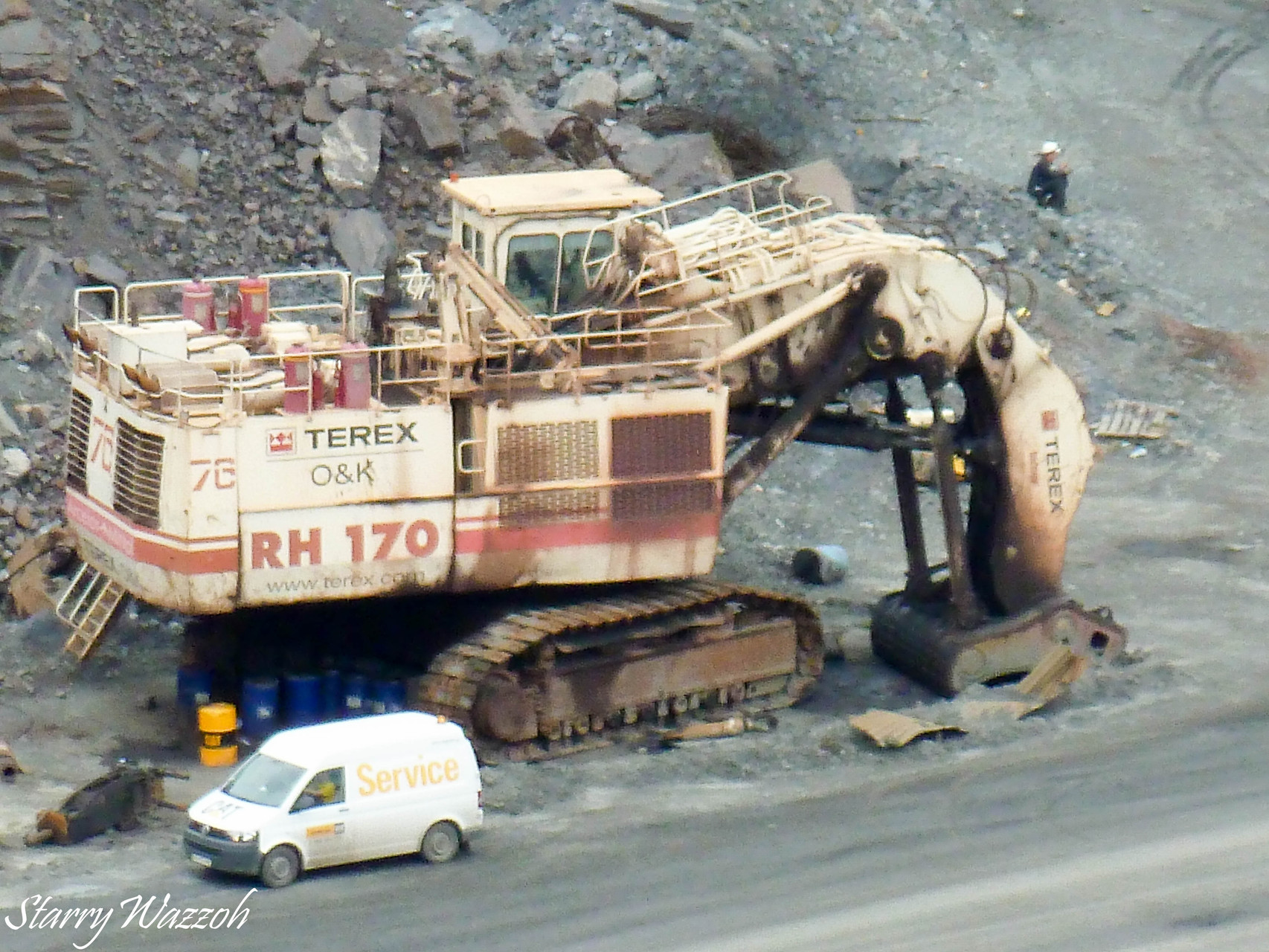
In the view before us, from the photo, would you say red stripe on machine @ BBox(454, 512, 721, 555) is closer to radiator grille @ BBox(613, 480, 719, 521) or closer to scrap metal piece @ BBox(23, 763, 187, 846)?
radiator grille @ BBox(613, 480, 719, 521)

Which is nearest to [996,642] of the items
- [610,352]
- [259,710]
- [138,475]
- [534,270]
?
[610,352]

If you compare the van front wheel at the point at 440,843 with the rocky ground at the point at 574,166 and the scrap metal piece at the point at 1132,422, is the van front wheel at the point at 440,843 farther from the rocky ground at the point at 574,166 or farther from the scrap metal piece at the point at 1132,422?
the scrap metal piece at the point at 1132,422

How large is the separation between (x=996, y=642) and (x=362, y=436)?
6.74 meters

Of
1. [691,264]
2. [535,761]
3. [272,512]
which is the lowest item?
[535,761]

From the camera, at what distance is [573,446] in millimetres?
21672

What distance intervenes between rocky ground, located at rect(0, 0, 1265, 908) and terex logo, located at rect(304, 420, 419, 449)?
10.1 feet

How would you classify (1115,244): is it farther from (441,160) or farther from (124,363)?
(124,363)

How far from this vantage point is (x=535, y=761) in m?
21.5

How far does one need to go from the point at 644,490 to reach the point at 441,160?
38.1ft

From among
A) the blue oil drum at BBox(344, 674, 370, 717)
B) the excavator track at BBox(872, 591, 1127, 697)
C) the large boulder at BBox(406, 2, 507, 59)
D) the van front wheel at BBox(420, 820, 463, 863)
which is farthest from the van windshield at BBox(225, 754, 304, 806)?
the large boulder at BBox(406, 2, 507, 59)

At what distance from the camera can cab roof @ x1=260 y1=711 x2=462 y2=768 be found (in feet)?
60.6

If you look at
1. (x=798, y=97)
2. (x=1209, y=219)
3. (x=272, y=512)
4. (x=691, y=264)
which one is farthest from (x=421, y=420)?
(x=1209, y=219)

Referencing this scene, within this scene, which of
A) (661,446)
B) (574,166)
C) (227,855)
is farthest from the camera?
(574,166)

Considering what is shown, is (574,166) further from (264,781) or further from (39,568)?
(264,781)
